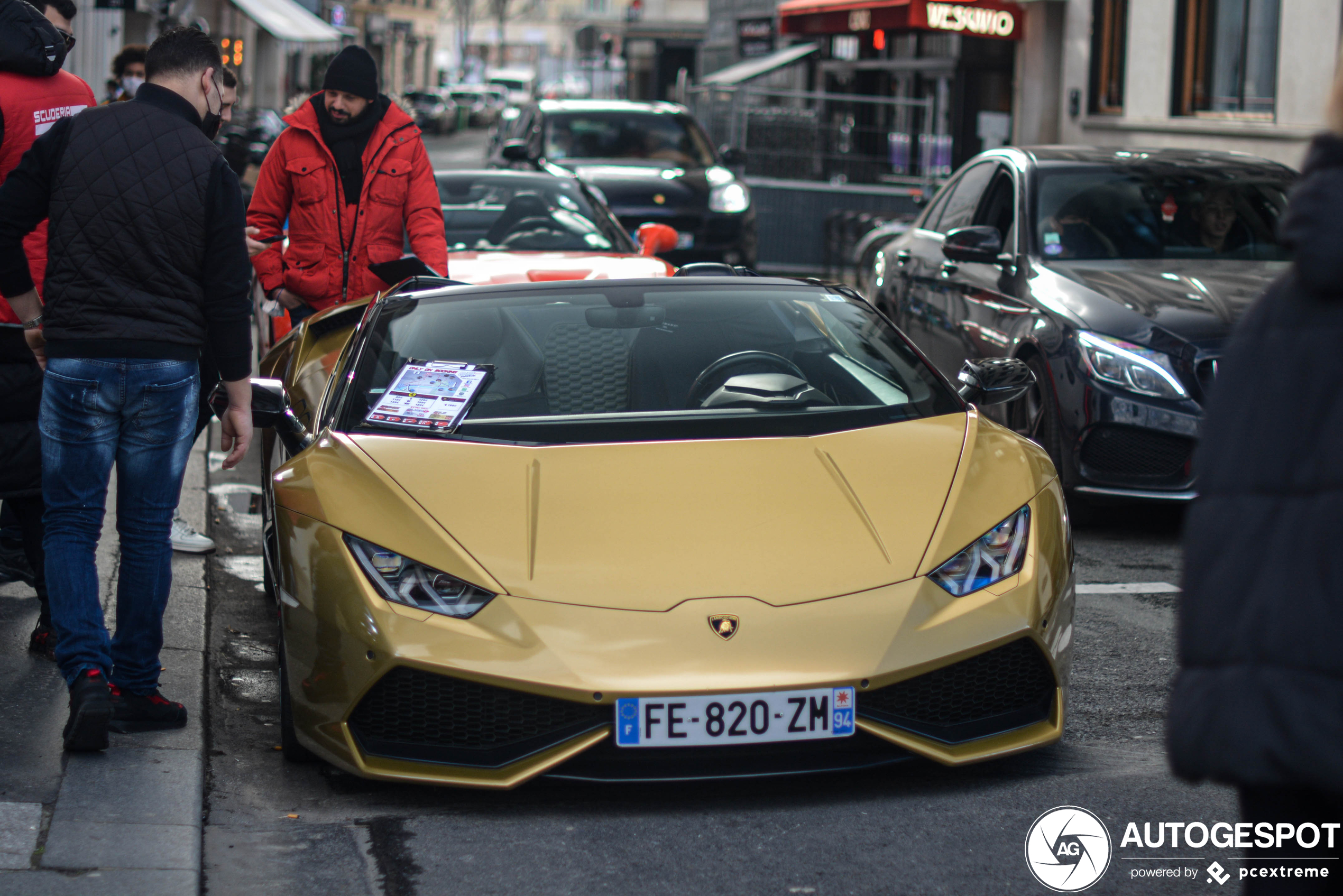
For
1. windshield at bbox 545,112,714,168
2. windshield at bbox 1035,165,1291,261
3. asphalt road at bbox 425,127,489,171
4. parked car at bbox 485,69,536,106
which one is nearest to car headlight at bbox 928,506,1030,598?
windshield at bbox 1035,165,1291,261

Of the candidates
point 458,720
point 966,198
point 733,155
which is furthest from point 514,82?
point 458,720

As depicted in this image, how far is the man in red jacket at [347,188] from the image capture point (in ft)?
21.2

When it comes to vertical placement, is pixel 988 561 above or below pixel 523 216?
below

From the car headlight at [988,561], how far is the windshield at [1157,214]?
→ 3.84 m

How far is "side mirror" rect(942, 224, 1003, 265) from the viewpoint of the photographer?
7473 mm

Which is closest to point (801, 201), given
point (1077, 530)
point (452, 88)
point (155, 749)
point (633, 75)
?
point (1077, 530)

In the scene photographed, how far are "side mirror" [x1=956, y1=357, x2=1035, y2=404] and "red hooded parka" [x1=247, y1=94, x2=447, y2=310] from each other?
2.45 m

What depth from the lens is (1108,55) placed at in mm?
18703

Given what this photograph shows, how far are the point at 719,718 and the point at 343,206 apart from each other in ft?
12.1

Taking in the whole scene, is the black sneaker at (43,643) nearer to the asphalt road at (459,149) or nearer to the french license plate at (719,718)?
the french license plate at (719,718)

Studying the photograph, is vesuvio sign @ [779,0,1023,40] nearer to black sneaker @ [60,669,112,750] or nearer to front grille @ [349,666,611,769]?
black sneaker @ [60,669,112,750]

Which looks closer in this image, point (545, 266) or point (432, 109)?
point (545, 266)

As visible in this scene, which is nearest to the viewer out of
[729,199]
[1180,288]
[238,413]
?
[238,413]

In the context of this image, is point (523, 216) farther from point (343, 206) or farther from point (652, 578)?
point (652, 578)
